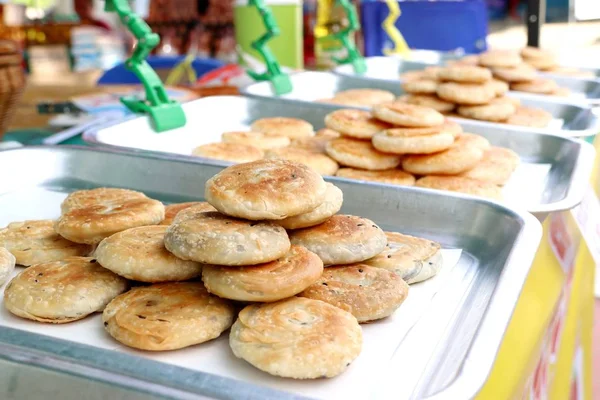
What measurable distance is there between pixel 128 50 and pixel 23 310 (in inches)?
274

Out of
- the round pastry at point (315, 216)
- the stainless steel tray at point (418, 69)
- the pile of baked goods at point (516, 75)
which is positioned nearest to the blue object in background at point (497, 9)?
the stainless steel tray at point (418, 69)

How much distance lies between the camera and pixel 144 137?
181cm

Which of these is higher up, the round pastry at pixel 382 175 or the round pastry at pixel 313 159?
the round pastry at pixel 313 159

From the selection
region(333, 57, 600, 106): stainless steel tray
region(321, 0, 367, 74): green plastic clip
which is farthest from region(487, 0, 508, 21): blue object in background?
region(321, 0, 367, 74): green plastic clip

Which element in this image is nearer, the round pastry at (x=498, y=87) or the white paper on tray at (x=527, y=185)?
the white paper on tray at (x=527, y=185)

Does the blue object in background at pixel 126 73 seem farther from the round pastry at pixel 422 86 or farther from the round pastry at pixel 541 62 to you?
the round pastry at pixel 422 86

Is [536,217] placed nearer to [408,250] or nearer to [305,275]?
[408,250]

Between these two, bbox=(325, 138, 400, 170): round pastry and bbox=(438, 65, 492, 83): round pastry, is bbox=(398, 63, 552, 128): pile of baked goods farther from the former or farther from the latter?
bbox=(325, 138, 400, 170): round pastry

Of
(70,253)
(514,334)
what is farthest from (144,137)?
(514,334)

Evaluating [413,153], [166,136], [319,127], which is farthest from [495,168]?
[166,136]

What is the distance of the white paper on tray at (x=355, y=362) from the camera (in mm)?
803

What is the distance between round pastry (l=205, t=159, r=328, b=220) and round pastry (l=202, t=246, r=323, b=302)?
0.08 meters

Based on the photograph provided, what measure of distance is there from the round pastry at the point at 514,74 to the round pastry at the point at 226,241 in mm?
2030

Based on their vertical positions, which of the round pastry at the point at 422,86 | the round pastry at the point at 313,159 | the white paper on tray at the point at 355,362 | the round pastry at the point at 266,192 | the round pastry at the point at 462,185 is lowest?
the white paper on tray at the point at 355,362
